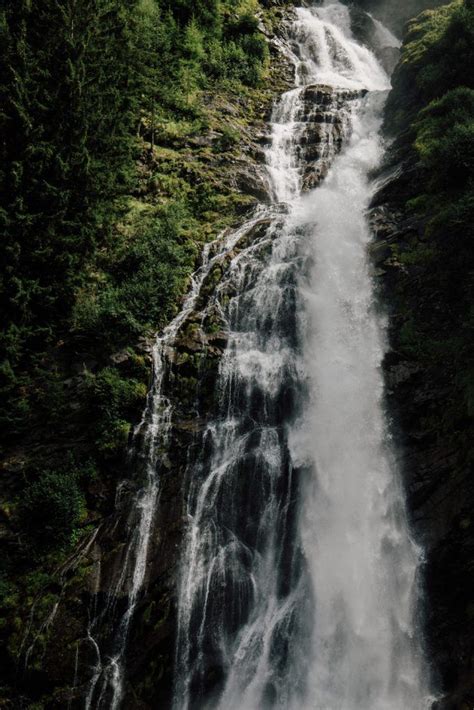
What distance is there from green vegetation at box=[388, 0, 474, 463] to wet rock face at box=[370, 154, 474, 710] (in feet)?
0.23

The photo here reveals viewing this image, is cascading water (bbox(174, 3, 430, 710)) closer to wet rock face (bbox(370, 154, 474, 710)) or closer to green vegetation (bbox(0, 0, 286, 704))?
wet rock face (bbox(370, 154, 474, 710))

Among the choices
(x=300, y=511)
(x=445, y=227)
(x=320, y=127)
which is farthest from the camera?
(x=320, y=127)

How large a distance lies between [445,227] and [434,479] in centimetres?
667

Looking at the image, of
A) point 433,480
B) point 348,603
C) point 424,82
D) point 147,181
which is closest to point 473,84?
point 424,82

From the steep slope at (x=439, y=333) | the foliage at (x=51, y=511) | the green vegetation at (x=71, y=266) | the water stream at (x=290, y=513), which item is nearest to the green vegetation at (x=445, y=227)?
the steep slope at (x=439, y=333)

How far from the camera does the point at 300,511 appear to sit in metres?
10.1

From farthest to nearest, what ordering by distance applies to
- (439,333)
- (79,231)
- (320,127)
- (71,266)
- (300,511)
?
(320,127)
(79,231)
(71,266)
(439,333)
(300,511)

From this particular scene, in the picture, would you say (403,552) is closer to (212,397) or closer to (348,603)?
(348,603)

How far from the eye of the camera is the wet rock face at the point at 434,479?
8008 mm

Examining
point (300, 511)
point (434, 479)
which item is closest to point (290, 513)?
point (300, 511)

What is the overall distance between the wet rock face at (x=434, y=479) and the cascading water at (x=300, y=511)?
331 mm

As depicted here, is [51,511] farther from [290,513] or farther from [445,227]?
[445,227]

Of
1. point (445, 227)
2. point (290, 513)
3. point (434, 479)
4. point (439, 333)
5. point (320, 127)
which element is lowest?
point (290, 513)

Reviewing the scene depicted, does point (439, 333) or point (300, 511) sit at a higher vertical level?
point (439, 333)
